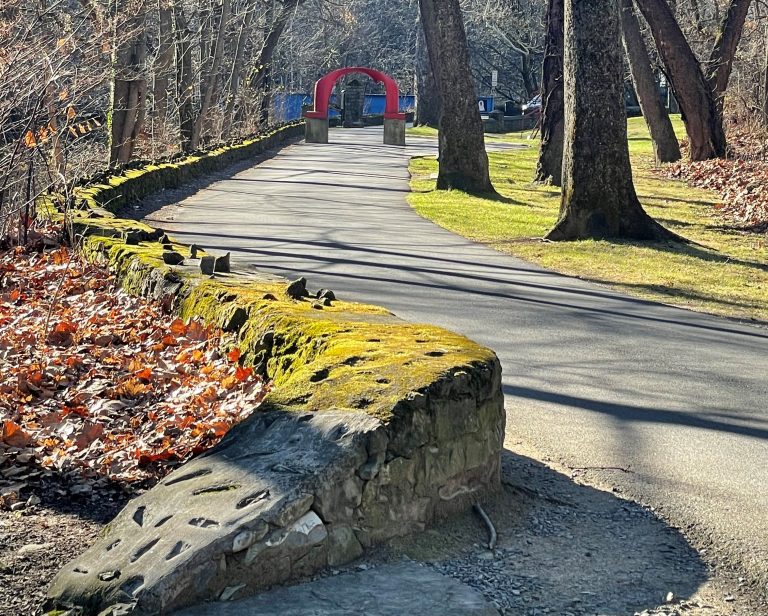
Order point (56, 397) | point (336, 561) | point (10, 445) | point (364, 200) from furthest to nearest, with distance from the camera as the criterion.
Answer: point (364, 200) < point (56, 397) < point (10, 445) < point (336, 561)

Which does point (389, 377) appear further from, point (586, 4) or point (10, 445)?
point (586, 4)

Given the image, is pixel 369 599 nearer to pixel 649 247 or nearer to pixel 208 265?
pixel 208 265

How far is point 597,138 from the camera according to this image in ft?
50.6

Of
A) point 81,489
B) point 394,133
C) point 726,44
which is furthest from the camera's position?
point 394,133

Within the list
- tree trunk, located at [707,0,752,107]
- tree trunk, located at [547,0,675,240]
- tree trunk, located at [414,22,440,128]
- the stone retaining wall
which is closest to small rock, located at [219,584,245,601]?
the stone retaining wall

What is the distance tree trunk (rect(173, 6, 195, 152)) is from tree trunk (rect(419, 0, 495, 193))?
807 cm

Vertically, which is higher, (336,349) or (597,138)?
(597,138)

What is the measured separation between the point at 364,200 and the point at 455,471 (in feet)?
55.7

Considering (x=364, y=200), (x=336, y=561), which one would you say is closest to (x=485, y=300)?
(x=336, y=561)

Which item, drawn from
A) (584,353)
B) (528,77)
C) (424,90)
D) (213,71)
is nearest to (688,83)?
(213,71)

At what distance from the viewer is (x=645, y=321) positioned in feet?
33.2

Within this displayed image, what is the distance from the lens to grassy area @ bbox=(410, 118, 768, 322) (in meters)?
11.9

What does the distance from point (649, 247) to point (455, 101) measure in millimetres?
8606

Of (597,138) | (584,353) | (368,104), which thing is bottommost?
(584,353)
